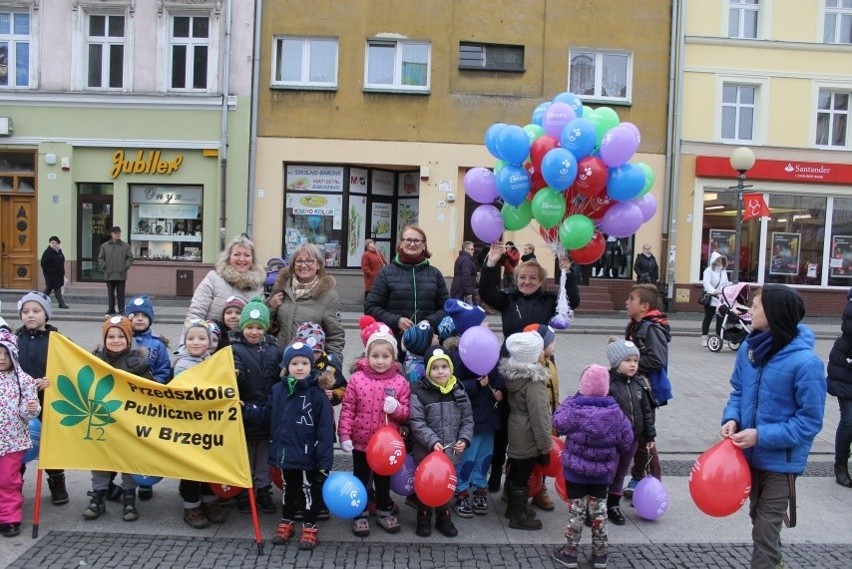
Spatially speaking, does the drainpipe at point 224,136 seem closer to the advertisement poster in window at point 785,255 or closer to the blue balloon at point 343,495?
the blue balloon at point 343,495

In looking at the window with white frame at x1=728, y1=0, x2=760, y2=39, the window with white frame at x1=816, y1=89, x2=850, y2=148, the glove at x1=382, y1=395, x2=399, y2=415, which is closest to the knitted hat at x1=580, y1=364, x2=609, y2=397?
the glove at x1=382, y1=395, x2=399, y2=415

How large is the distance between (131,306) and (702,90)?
17.8 meters

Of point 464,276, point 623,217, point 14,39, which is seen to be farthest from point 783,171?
point 14,39

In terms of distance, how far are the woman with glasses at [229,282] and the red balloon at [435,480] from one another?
2.02 m

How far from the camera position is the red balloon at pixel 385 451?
182 inches

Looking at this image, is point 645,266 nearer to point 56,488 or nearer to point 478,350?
point 478,350

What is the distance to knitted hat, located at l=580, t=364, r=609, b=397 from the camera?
4.54m

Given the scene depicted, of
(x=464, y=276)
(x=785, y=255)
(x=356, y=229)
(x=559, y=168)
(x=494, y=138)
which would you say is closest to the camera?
(x=559, y=168)

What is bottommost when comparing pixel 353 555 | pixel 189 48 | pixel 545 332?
pixel 353 555

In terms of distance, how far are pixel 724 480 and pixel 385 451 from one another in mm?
2044

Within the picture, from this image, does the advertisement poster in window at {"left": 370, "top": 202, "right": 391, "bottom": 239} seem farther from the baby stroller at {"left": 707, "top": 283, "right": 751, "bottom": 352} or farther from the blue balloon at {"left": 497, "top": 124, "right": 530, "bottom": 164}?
the blue balloon at {"left": 497, "top": 124, "right": 530, "bottom": 164}

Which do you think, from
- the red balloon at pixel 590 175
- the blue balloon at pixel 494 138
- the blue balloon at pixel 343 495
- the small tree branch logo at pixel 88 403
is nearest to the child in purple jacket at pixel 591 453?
the blue balloon at pixel 343 495

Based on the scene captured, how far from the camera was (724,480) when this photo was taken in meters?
3.91

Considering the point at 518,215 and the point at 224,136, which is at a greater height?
the point at 224,136
